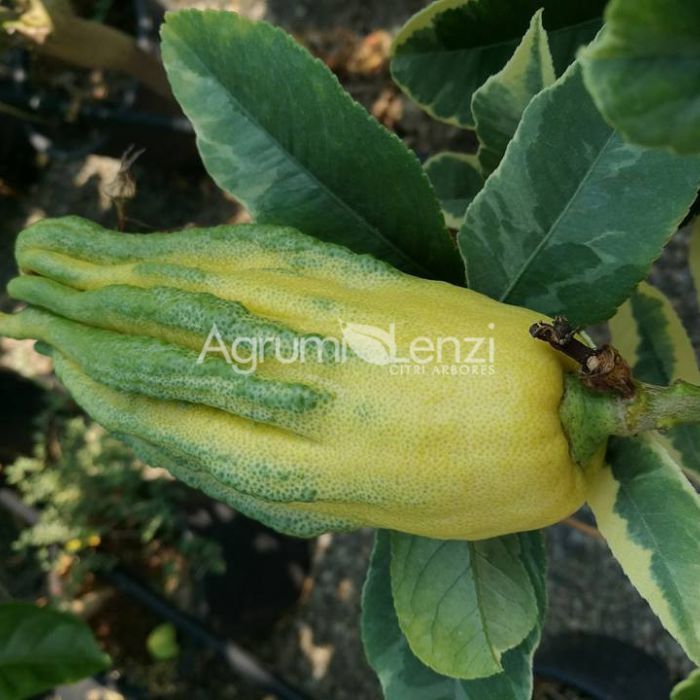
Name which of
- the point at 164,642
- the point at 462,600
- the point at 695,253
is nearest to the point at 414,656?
the point at 462,600

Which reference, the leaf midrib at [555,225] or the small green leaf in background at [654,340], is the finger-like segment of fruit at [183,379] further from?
the small green leaf in background at [654,340]

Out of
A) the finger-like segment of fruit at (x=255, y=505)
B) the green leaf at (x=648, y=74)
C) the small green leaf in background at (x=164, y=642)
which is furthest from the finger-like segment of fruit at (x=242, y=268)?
the small green leaf in background at (x=164, y=642)

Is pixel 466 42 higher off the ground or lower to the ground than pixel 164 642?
higher

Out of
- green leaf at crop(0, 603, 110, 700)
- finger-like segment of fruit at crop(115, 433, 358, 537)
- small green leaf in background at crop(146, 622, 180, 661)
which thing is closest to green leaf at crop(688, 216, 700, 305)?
finger-like segment of fruit at crop(115, 433, 358, 537)

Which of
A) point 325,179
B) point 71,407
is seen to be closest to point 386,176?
point 325,179

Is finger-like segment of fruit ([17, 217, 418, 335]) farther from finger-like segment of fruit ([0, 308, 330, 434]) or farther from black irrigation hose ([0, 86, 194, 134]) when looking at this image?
black irrigation hose ([0, 86, 194, 134])

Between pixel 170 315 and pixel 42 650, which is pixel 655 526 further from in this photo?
pixel 42 650
